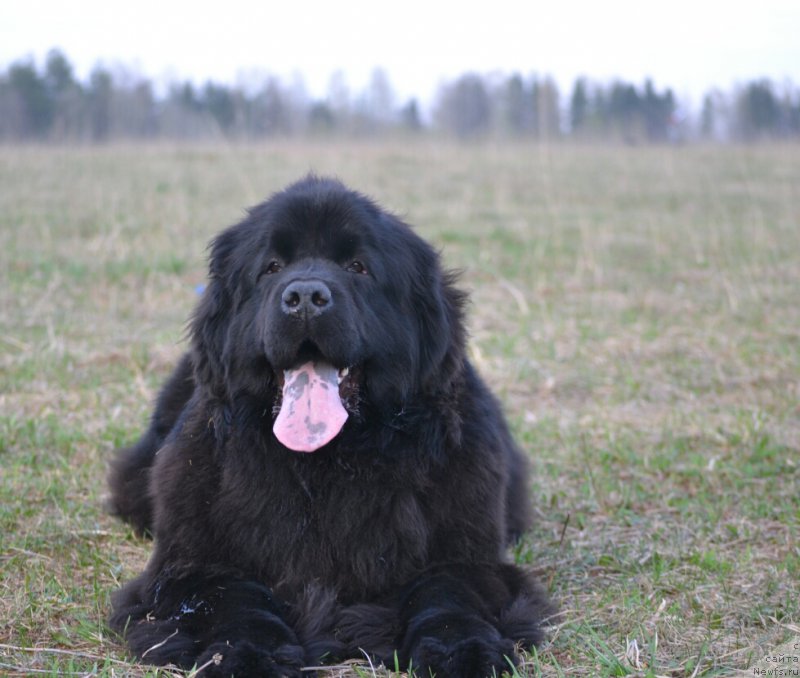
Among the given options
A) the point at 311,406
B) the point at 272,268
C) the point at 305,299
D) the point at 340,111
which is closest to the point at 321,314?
the point at 305,299

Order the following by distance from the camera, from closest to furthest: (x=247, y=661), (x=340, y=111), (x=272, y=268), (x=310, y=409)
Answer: (x=247, y=661) → (x=310, y=409) → (x=272, y=268) → (x=340, y=111)

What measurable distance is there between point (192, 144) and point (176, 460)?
21140mm

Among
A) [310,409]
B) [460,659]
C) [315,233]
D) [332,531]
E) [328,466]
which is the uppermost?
[315,233]

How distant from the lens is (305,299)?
106 inches

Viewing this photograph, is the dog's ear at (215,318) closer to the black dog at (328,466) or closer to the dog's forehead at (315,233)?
the black dog at (328,466)

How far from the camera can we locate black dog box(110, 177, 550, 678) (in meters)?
2.70

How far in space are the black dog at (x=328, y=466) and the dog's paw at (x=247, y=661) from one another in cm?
9

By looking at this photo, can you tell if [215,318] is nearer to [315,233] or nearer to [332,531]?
[315,233]

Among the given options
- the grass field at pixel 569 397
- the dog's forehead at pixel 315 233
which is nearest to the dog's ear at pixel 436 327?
the dog's forehead at pixel 315 233

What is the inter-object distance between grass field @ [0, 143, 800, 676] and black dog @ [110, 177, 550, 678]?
21 cm

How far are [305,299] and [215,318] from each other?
58 centimetres

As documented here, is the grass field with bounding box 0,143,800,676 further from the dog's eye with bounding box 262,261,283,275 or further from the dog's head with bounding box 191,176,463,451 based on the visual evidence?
the dog's eye with bounding box 262,261,283,275

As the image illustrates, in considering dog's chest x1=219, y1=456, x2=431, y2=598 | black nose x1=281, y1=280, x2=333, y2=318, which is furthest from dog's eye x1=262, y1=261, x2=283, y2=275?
dog's chest x1=219, y1=456, x2=431, y2=598

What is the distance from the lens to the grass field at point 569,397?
2988mm
